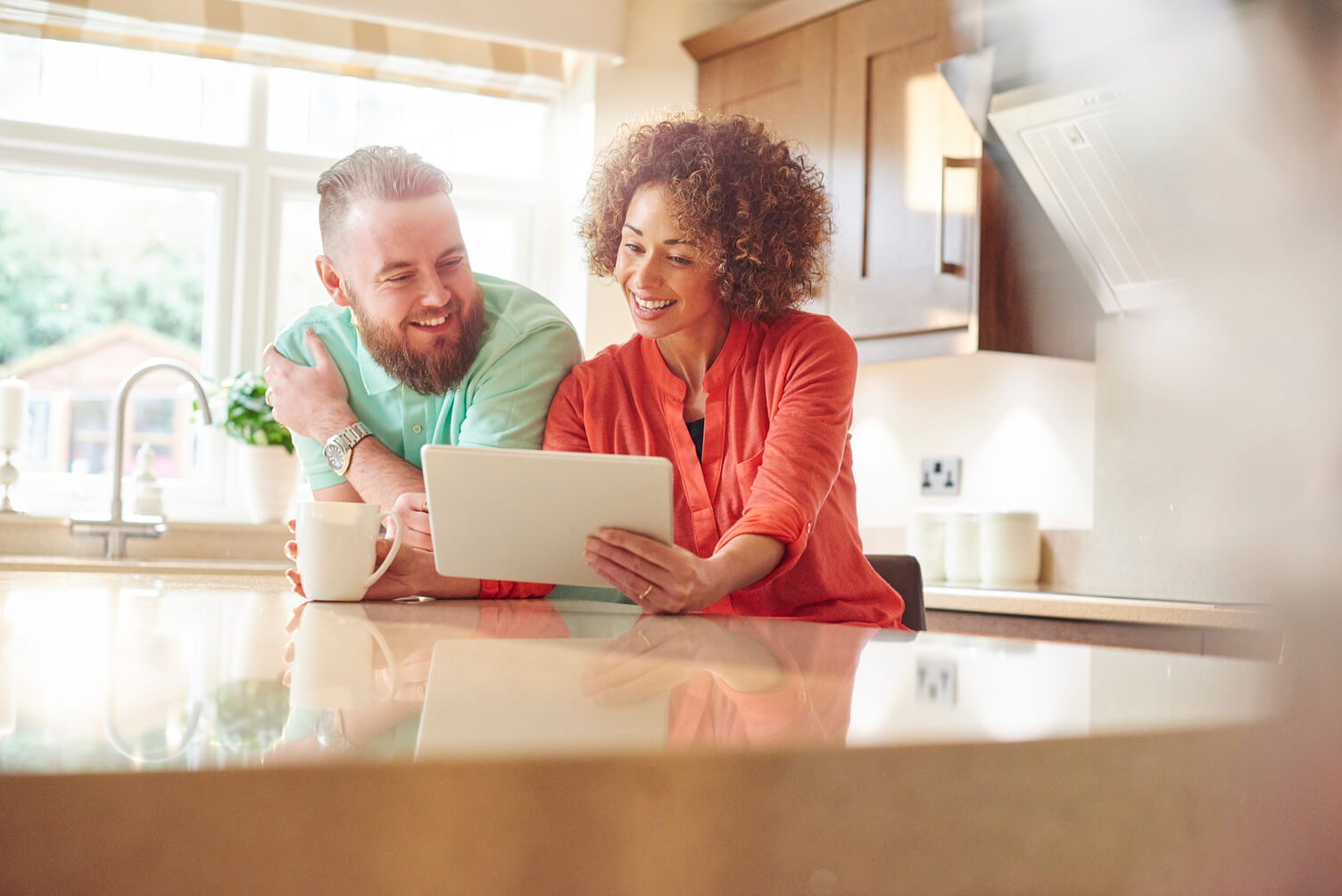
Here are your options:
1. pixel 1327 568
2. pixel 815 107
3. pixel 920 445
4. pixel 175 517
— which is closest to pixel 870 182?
pixel 815 107

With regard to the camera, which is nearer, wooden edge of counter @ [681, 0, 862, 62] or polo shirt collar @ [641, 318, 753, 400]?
polo shirt collar @ [641, 318, 753, 400]

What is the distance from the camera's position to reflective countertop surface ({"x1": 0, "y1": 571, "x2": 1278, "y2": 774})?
0.69 feet

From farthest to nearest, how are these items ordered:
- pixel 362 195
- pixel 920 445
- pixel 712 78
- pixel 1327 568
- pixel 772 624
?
pixel 712 78 < pixel 920 445 < pixel 362 195 < pixel 772 624 < pixel 1327 568

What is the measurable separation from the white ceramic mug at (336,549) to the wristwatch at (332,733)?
2.42 ft

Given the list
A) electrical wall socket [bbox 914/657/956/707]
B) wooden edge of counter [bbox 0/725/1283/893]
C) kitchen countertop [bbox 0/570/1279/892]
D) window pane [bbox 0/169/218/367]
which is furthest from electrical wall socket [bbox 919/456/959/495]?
wooden edge of counter [bbox 0/725/1283/893]

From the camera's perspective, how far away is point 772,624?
76cm

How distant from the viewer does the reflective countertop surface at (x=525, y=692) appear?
211 millimetres

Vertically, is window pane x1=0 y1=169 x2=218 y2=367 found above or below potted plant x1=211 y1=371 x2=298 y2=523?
above

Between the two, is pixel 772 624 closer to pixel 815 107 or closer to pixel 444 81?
pixel 815 107

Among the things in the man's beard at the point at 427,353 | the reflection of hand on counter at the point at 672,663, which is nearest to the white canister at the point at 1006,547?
the man's beard at the point at 427,353

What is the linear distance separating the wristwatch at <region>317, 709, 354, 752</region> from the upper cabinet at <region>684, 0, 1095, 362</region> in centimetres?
241

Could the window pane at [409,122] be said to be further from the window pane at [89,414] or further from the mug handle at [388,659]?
Answer: the mug handle at [388,659]

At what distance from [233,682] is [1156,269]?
7.81 feet

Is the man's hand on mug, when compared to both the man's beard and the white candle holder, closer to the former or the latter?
the man's beard
